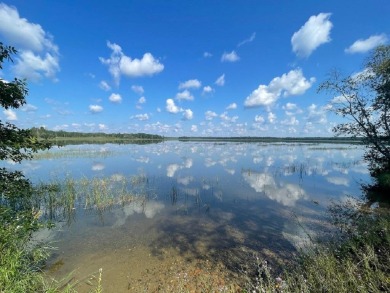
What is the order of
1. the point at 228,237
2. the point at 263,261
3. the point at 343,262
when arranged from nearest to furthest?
1. the point at 343,262
2. the point at 263,261
3. the point at 228,237

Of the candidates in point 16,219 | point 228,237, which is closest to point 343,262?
point 228,237

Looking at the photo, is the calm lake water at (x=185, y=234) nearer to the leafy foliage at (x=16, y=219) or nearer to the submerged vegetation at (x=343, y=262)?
the submerged vegetation at (x=343, y=262)

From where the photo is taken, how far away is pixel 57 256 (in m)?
9.84

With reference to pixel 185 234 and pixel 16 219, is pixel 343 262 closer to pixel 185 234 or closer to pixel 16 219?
pixel 185 234

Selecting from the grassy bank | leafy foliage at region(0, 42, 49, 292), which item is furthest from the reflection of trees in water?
leafy foliage at region(0, 42, 49, 292)

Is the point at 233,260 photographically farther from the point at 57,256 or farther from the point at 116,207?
the point at 116,207

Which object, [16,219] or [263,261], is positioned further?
[263,261]

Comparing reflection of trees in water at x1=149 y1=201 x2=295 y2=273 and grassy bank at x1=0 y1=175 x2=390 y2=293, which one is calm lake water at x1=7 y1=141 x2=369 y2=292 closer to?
reflection of trees in water at x1=149 y1=201 x2=295 y2=273

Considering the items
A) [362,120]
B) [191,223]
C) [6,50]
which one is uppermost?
[6,50]

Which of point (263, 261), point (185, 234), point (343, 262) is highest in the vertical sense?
point (343, 262)

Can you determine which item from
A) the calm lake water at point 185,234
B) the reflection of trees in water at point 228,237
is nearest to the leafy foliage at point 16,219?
the calm lake water at point 185,234

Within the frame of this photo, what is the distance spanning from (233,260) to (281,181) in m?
18.8

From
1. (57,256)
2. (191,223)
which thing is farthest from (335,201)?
(57,256)

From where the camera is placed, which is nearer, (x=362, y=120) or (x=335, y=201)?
(x=335, y=201)
